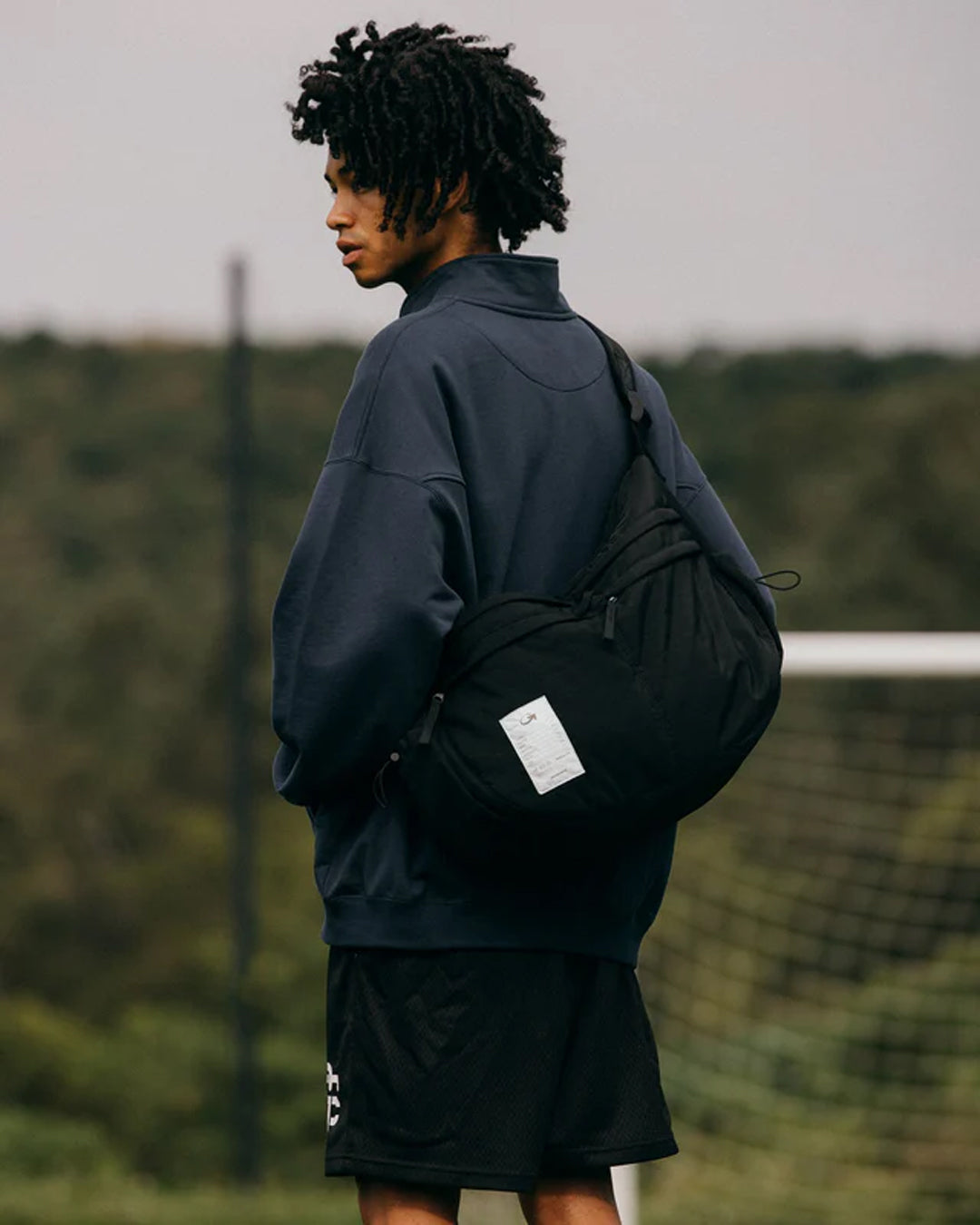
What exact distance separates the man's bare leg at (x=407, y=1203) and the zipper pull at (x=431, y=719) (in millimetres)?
411

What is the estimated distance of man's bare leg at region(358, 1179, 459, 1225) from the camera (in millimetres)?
2004

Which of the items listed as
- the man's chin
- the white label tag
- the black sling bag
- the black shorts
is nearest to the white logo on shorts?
the black shorts

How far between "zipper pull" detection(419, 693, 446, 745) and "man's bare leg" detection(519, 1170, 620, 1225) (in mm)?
464

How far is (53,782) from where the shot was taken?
34.7ft

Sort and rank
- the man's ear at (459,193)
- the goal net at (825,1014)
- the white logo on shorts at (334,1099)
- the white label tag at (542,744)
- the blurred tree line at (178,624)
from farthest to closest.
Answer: the blurred tree line at (178,624)
the goal net at (825,1014)
the man's ear at (459,193)
the white logo on shorts at (334,1099)
the white label tag at (542,744)

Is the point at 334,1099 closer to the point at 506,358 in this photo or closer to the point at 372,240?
the point at 506,358

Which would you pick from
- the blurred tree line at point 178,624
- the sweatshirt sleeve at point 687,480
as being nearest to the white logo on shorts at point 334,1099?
the sweatshirt sleeve at point 687,480

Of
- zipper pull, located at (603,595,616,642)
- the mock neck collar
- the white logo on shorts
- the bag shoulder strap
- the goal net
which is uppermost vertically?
the mock neck collar

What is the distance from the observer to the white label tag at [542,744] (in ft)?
6.25

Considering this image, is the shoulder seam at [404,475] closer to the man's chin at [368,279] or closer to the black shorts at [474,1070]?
the man's chin at [368,279]

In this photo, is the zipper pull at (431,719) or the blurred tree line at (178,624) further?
the blurred tree line at (178,624)

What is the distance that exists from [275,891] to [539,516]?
20.3 ft

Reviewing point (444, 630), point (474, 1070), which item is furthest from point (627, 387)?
point (474, 1070)

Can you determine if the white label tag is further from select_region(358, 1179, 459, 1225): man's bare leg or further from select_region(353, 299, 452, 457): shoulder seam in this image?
select_region(358, 1179, 459, 1225): man's bare leg
